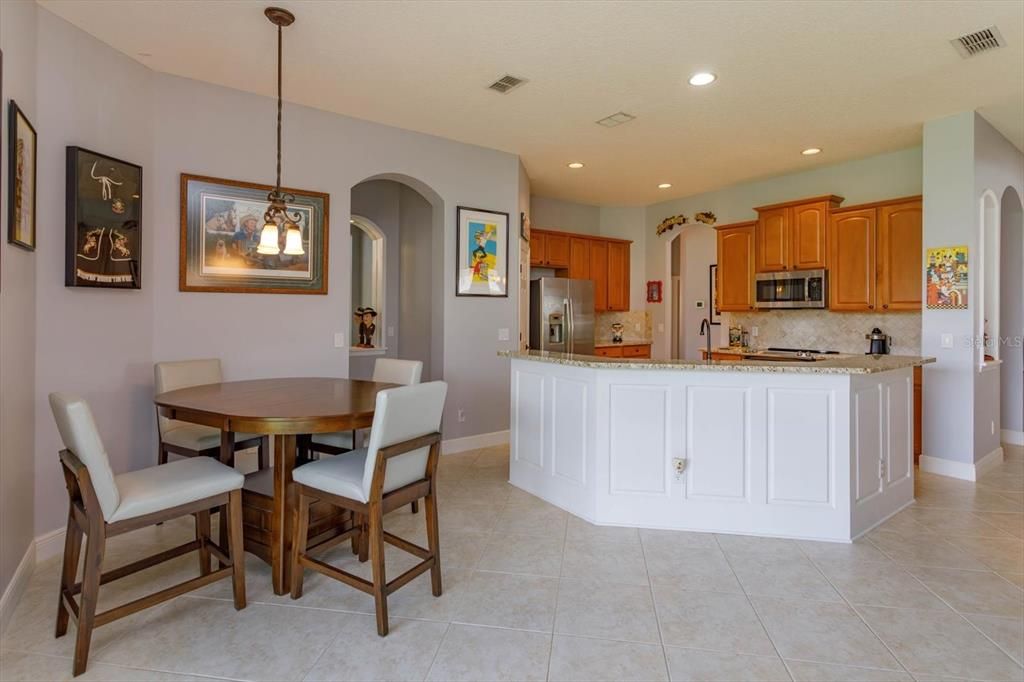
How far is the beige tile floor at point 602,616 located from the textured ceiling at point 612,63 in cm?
278

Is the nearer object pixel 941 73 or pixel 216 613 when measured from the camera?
pixel 216 613

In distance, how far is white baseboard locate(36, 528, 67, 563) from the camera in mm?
2684

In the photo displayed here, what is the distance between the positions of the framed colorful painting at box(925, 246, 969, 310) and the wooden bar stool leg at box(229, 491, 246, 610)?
499 centimetres

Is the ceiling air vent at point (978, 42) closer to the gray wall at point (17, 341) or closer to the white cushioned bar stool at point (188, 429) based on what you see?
the white cushioned bar stool at point (188, 429)

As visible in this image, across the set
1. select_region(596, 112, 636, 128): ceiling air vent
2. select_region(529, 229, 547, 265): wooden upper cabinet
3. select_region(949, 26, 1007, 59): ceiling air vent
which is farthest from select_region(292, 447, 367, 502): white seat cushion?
select_region(529, 229, 547, 265): wooden upper cabinet

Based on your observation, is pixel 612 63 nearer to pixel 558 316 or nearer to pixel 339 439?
pixel 339 439

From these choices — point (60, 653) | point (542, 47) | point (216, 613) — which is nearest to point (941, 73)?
point (542, 47)

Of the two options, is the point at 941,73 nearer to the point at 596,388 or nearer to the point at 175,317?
the point at 596,388

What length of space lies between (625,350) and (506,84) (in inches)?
165

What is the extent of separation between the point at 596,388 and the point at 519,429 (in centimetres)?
90

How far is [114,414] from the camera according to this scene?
316 centimetres

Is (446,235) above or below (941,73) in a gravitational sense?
below

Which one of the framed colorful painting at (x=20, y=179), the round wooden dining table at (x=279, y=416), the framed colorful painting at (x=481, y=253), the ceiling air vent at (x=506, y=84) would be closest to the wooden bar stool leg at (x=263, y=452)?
the round wooden dining table at (x=279, y=416)

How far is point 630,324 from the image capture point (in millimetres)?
7527
